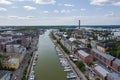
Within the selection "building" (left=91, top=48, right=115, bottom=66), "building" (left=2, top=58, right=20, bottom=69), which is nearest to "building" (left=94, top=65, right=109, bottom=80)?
"building" (left=91, top=48, right=115, bottom=66)

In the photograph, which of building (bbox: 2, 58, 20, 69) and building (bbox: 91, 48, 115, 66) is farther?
building (bbox: 91, 48, 115, 66)

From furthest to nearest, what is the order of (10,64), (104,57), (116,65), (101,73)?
(104,57)
(10,64)
(116,65)
(101,73)

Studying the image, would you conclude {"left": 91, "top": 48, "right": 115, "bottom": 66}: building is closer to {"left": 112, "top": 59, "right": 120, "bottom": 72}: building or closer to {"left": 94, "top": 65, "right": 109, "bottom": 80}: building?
{"left": 112, "top": 59, "right": 120, "bottom": 72}: building

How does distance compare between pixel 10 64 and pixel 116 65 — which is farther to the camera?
pixel 10 64

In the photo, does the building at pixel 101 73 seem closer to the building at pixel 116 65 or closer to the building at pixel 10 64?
the building at pixel 116 65

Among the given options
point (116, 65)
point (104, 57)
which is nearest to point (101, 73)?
point (116, 65)

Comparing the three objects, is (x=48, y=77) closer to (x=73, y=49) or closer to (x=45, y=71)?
(x=45, y=71)

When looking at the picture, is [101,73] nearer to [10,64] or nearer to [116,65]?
[116,65]

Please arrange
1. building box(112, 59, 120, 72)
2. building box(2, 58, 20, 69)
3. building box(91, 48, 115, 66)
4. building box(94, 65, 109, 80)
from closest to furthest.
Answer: building box(94, 65, 109, 80) → building box(112, 59, 120, 72) → building box(2, 58, 20, 69) → building box(91, 48, 115, 66)

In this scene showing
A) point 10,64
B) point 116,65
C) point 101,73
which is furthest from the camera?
point 10,64

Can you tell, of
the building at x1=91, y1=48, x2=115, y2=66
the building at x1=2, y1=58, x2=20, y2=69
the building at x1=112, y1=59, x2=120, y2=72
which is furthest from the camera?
the building at x1=91, y1=48, x2=115, y2=66

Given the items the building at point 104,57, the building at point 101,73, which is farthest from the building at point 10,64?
the building at point 104,57
